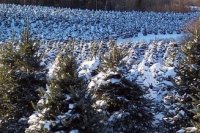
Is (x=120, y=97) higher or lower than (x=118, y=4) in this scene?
lower

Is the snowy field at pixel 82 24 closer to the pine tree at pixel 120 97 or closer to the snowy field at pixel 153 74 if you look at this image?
the snowy field at pixel 153 74

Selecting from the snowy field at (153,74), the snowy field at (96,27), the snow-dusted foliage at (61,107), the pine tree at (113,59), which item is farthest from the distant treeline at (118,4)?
the snow-dusted foliage at (61,107)

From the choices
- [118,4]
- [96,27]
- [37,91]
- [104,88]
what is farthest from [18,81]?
[118,4]

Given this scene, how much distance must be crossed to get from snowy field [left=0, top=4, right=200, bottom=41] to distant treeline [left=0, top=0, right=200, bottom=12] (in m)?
5.89

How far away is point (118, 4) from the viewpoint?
161 ft

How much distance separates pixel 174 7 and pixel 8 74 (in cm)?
4247

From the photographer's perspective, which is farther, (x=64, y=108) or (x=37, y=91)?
(x=37, y=91)

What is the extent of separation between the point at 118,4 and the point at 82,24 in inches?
479

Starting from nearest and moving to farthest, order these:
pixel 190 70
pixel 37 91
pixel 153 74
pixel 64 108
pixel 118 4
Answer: pixel 64 108
pixel 37 91
pixel 190 70
pixel 153 74
pixel 118 4

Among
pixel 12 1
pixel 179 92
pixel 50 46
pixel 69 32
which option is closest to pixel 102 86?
pixel 179 92

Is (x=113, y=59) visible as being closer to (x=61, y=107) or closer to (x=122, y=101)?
(x=122, y=101)

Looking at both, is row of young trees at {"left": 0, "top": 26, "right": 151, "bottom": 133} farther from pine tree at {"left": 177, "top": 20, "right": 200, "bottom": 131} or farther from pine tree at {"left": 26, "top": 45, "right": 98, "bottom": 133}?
pine tree at {"left": 177, "top": 20, "right": 200, "bottom": 131}

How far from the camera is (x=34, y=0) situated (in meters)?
46.0

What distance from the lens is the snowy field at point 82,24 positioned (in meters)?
34.8
